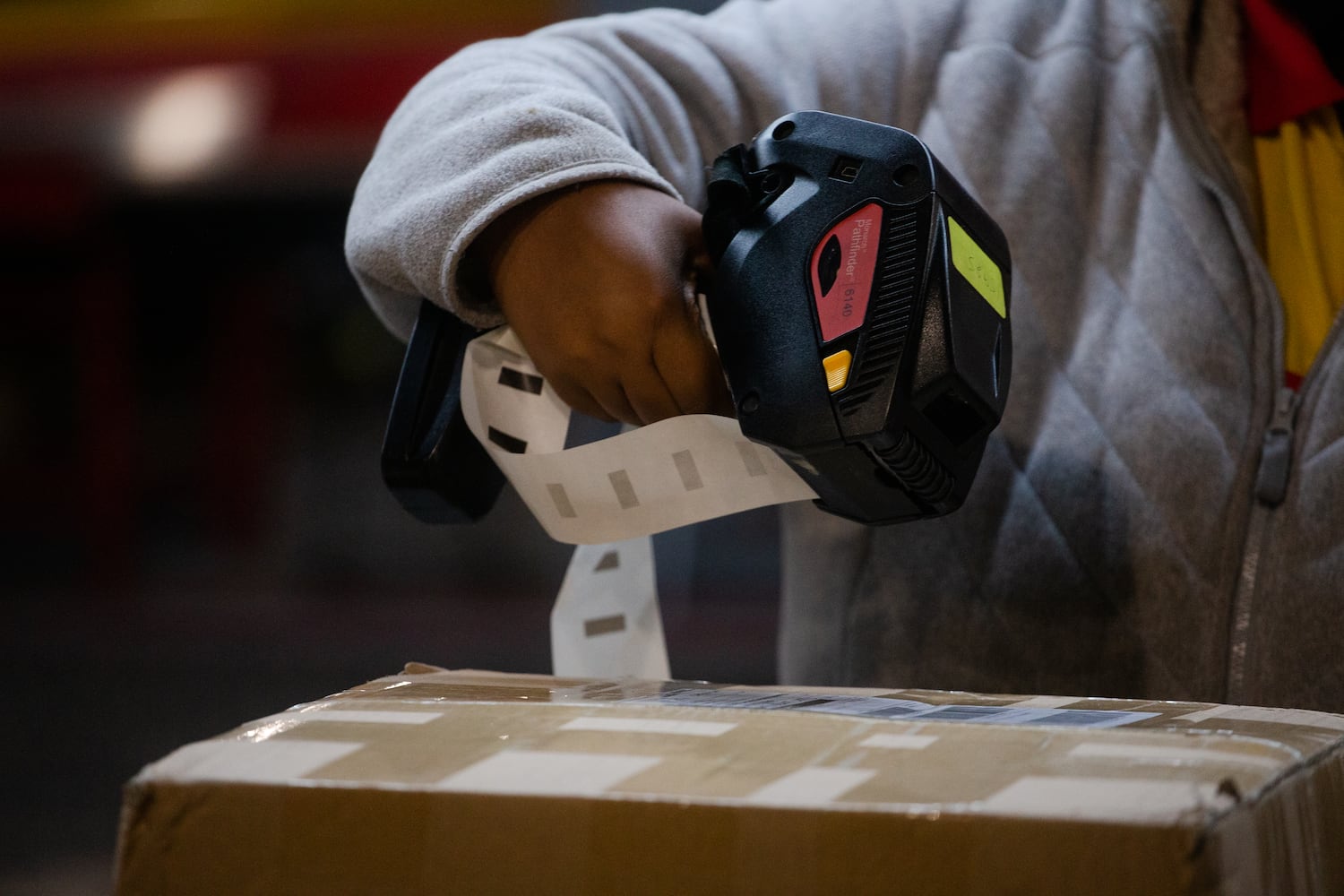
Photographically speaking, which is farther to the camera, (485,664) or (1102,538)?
(485,664)

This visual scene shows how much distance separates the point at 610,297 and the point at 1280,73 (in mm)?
403

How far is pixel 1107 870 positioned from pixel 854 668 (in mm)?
402

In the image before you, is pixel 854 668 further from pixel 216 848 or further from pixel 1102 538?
pixel 216 848

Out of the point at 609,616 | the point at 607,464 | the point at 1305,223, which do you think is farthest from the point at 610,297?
the point at 1305,223

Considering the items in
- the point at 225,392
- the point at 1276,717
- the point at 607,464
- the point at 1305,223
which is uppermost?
the point at 225,392

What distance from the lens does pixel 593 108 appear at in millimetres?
554

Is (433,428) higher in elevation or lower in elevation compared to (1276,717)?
higher

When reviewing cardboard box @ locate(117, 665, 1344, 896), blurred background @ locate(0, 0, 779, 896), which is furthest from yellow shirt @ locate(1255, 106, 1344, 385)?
blurred background @ locate(0, 0, 779, 896)

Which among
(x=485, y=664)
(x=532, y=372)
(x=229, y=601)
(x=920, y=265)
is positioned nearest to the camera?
(x=920, y=265)

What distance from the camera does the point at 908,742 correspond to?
334mm

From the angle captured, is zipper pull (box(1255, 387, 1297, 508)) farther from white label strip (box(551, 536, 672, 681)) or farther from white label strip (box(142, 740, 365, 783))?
white label strip (box(142, 740, 365, 783))

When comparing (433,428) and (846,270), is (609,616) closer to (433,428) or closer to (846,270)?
(433,428)

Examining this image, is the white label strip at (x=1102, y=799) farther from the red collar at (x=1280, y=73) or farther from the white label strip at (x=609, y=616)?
the red collar at (x=1280, y=73)

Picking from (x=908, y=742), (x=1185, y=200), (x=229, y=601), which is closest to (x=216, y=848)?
(x=908, y=742)
